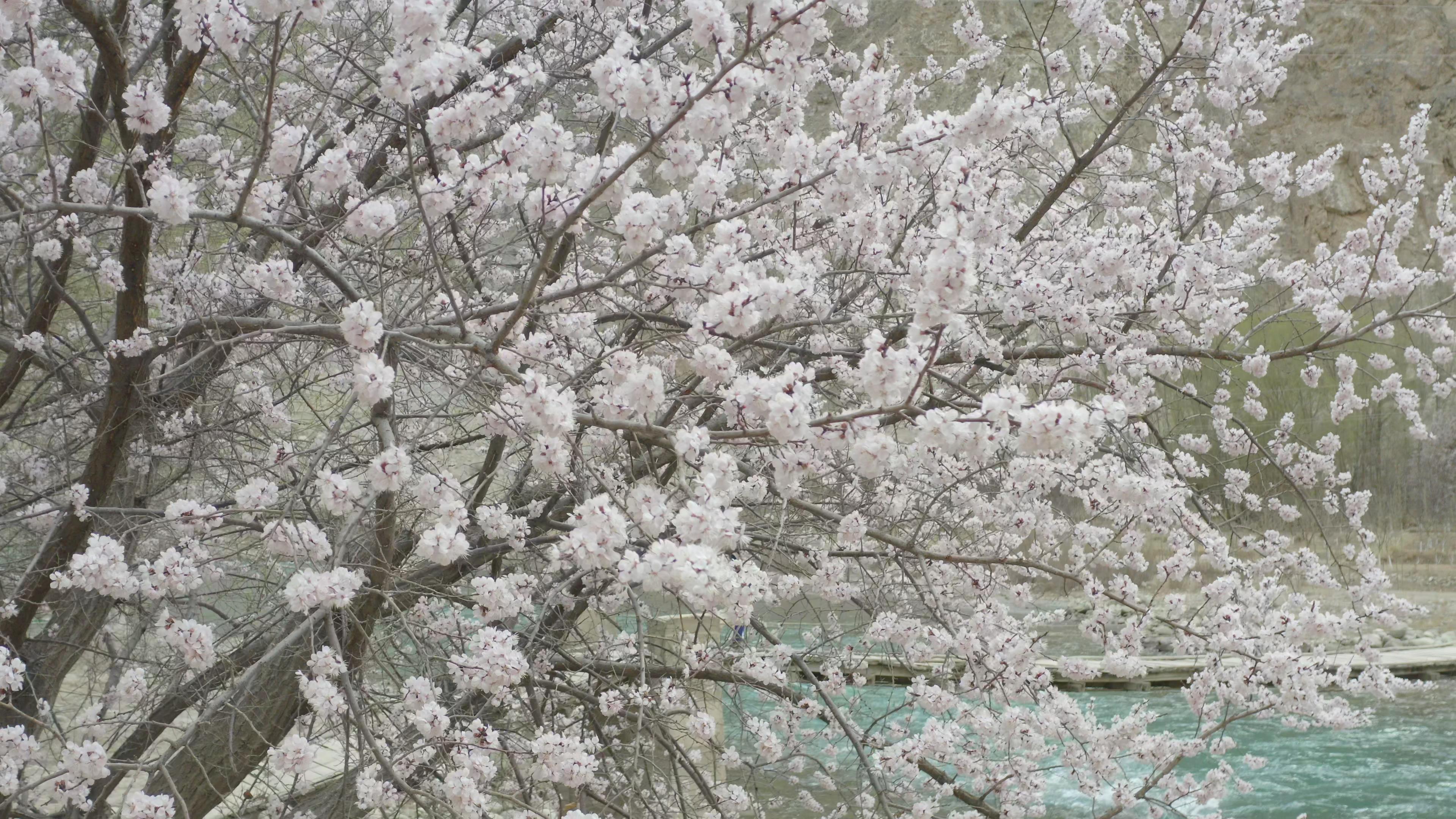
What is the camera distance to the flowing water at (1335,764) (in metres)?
9.05

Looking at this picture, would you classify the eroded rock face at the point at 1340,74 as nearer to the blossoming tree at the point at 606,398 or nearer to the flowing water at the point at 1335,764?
the flowing water at the point at 1335,764

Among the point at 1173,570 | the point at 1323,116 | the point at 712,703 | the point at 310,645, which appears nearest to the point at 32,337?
the point at 310,645

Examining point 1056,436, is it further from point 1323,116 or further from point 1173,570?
point 1323,116

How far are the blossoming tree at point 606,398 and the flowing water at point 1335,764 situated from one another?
4.42 metres

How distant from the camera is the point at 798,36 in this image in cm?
217

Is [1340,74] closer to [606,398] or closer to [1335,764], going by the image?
[1335,764]

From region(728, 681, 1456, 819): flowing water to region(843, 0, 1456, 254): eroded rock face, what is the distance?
15.5 m

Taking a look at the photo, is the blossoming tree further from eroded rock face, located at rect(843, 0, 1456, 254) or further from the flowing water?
eroded rock face, located at rect(843, 0, 1456, 254)

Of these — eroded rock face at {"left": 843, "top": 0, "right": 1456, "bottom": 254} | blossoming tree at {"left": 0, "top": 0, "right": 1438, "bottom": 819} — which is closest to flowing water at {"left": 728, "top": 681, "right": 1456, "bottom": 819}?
blossoming tree at {"left": 0, "top": 0, "right": 1438, "bottom": 819}

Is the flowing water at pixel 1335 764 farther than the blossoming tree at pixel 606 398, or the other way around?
the flowing water at pixel 1335 764

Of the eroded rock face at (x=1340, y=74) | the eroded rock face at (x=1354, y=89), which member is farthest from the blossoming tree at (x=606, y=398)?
the eroded rock face at (x=1354, y=89)

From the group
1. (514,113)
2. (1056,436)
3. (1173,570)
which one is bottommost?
(1056,436)

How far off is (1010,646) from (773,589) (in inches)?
41.6

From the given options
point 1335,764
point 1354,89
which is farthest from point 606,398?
point 1354,89
